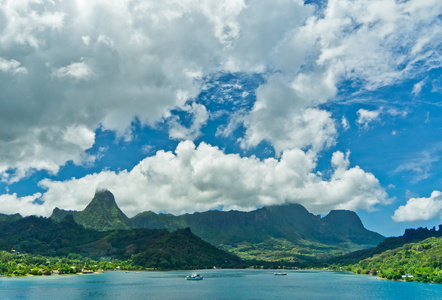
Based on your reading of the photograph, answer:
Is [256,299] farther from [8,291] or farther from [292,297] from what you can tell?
[8,291]

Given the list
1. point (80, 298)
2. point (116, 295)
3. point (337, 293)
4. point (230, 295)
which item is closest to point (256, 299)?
point (230, 295)

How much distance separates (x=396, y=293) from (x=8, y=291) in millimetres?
187903

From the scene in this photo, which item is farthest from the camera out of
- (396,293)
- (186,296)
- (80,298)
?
(396,293)

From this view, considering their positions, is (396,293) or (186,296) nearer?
(186,296)

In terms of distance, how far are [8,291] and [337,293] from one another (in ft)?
526

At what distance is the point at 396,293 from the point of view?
570 feet

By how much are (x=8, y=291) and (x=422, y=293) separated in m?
198

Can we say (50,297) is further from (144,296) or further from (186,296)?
(186,296)

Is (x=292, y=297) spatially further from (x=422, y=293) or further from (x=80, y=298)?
(x=80, y=298)

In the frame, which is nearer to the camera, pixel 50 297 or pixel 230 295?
pixel 50 297

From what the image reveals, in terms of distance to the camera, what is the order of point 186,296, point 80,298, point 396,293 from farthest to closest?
1. point 396,293
2. point 186,296
3. point 80,298

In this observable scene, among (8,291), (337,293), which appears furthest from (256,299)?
(8,291)

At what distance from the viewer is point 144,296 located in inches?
6294

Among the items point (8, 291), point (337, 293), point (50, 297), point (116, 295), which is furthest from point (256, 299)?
point (8, 291)
